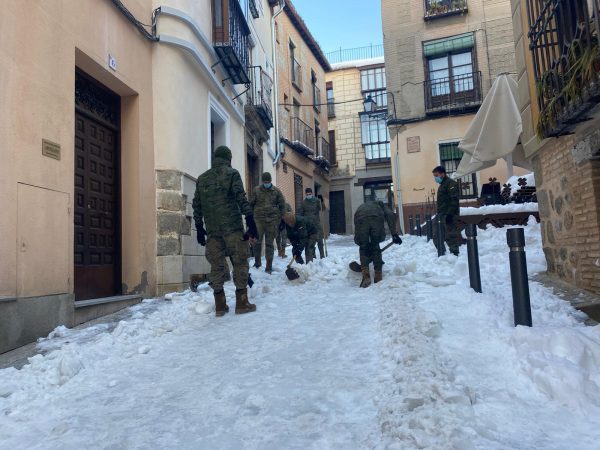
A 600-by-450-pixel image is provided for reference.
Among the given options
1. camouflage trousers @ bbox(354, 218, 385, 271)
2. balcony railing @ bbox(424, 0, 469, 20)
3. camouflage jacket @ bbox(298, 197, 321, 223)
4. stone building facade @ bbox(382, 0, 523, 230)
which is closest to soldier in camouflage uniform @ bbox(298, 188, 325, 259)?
camouflage jacket @ bbox(298, 197, 321, 223)

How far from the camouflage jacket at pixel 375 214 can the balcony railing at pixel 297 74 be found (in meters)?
12.8

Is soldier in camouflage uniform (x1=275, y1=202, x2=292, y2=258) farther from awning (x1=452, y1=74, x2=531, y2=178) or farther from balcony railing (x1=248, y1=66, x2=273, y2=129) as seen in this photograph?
awning (x1=452, y1=74, x2=531, y2=178)

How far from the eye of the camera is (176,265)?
628 centimetres

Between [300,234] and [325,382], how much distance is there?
5368mm

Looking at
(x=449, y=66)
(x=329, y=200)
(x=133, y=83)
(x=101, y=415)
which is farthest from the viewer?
(x=329, y=200)

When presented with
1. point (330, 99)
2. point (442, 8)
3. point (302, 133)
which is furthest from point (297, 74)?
point (442, 8)

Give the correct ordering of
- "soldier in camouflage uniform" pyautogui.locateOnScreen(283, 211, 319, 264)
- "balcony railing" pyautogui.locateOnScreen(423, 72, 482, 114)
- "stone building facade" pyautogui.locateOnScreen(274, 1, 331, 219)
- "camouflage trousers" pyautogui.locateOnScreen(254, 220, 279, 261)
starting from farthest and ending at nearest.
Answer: "stone building facade" pyautogui.locateOnScreen(274, 1, 331, 219) < "balcony railing" pyautogui.locateOnScreen(423, 72, 482, 114) < "soldier in camouflage uniform" pyautogui.locateOnScreen(283, 211, 319, 264) < "camouflage trousers" pyautogui.locateOnScreen(254, 220, 279, 261)

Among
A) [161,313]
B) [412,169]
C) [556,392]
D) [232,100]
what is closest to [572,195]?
[556,392]

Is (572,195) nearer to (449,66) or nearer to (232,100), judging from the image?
(232,100)

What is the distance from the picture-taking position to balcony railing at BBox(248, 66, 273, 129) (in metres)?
11.7

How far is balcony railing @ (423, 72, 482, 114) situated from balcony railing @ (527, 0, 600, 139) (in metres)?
10.9

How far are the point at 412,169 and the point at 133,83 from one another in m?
11.8

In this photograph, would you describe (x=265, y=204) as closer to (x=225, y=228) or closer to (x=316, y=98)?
(x=225, y=228)

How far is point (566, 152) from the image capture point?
4570 millimetres
